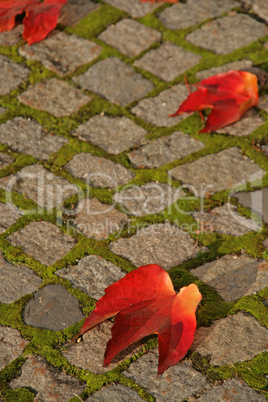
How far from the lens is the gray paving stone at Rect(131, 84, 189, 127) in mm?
3016

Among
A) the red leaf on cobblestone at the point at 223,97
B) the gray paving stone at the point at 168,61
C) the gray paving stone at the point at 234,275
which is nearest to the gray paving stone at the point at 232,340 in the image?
the gray paving stone at the point at 234,275

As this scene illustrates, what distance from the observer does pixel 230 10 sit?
3.53 metres

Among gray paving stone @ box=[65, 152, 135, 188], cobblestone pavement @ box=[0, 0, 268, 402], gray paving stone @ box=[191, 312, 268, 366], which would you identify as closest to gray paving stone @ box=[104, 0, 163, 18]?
cobblestone pavement @ box=[0, 0, 268, 402]

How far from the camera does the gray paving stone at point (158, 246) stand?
233 centimetres

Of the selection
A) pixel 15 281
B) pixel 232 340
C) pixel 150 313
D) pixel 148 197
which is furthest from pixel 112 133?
pixel 232 340

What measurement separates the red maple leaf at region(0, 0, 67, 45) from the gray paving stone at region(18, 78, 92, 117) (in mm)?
→ 403

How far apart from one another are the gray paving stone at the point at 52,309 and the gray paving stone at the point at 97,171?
76 centimetres

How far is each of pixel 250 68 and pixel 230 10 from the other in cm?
65

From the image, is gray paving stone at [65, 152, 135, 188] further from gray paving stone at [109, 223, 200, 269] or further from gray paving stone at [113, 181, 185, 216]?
gray paving stone at [109, 223, 200, 269]

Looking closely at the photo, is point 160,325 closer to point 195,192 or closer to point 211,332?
point 211,332

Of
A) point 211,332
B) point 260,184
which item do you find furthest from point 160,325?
point 260,184

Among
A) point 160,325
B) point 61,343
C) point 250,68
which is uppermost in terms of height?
point 250,68

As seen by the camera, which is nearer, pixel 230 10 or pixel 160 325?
pixel 160 325

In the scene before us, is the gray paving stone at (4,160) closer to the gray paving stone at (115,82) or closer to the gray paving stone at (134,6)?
the gray paving stone at (115,82)
